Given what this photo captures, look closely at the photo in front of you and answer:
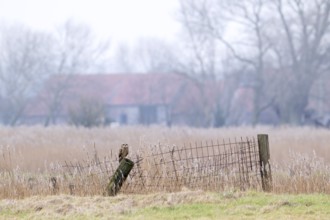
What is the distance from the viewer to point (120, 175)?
12.5 meters

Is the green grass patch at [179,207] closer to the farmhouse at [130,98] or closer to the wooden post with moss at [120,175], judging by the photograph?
the wooden post with moss at [120,175]

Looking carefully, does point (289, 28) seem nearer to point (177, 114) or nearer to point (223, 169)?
point (177, 114)

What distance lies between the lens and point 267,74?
6025cm

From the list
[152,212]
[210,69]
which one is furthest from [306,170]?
[210,69]

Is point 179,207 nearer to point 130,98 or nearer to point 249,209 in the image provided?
point 249,209

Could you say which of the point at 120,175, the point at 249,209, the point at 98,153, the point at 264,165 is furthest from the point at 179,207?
the point at 98,153

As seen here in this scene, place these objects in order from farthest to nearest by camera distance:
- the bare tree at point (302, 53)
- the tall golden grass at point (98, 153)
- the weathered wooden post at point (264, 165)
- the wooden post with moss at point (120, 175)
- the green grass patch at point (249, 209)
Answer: the bare tree at point (302, 53)
the tall golden grass at point (98, 153)
the weathered wooden post at point (264, 165)
the wooden post with moss at point (120, 175)
the green grass patch at point (249, 209)

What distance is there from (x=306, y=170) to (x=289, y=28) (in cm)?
4539

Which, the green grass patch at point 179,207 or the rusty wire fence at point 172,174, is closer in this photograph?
the green grass patch at point 179,207

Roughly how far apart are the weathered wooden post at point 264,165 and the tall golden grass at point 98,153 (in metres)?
0.24

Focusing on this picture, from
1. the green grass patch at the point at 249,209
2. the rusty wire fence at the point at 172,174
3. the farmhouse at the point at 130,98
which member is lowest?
the green grass patch at the point at 249,209

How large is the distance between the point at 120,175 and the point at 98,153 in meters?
9.43

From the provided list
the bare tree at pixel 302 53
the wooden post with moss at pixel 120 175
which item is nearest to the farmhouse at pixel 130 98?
the bare tree at pixel 302 53

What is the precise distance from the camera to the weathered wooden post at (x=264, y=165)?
42.7ft
